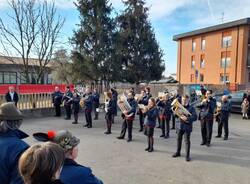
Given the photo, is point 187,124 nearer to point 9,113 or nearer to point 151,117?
point 151,117

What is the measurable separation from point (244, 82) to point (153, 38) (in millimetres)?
15194

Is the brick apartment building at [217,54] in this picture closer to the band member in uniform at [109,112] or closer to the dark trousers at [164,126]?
the dark trousers at [164,126]

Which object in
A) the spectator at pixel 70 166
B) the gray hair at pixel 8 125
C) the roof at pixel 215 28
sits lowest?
the spectator at pixel 70 166

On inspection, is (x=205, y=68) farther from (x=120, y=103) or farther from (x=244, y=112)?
(x=120, y=103)

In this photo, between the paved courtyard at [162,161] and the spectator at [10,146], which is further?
the paved courtyard at [162,161]

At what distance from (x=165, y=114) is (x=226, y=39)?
31.5 m

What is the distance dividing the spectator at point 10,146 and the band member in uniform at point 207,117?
7305 mm

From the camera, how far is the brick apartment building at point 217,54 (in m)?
35.6

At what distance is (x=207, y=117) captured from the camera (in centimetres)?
904

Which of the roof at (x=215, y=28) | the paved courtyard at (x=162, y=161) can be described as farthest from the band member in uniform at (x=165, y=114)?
the roof at (x=215, y=28)

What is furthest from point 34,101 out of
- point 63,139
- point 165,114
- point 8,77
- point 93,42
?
point 8,77

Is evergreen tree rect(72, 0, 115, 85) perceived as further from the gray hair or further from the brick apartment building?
the gray hair

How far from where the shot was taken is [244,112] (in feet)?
53.0

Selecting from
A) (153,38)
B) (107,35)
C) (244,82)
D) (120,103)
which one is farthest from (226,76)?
(120,103)
